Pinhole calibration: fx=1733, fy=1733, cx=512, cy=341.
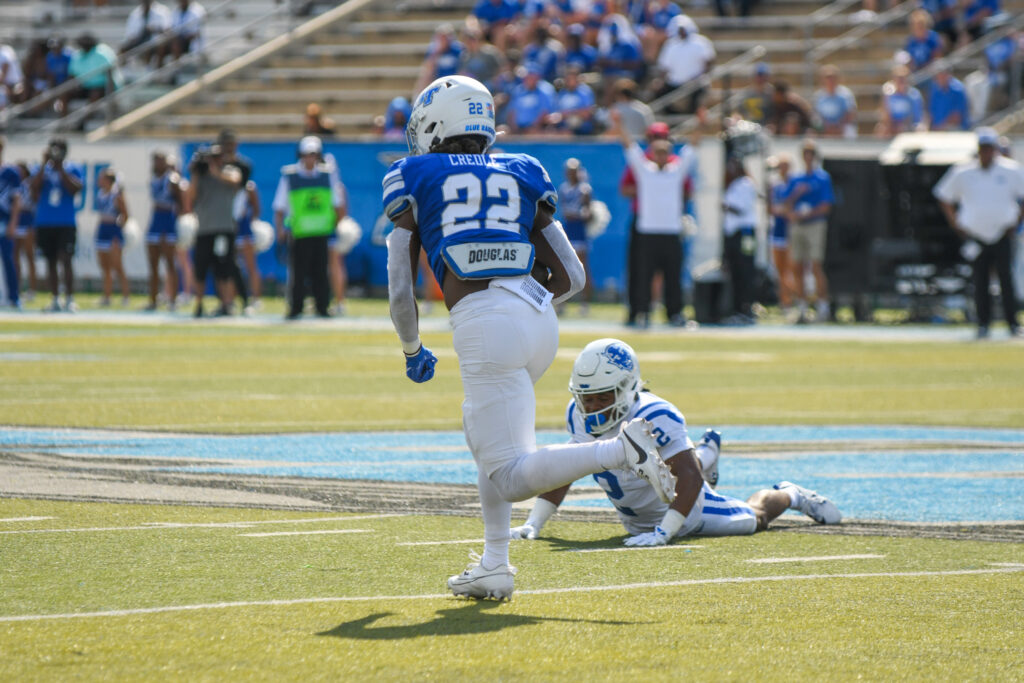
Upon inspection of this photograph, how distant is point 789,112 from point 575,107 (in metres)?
3.29

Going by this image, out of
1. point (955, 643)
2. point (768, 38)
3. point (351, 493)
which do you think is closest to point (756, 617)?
point (955, 643)

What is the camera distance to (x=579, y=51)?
27.6 metres

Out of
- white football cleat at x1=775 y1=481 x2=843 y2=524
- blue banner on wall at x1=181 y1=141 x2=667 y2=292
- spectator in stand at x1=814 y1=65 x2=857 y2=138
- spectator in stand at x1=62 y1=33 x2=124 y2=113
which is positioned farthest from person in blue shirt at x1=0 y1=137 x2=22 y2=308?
white football cleat at x1=775 y1=481 x2=843 y2=524

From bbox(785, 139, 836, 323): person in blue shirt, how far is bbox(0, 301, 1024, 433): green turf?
8.88 feet

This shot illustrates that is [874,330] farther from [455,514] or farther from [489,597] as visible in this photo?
[489,597]

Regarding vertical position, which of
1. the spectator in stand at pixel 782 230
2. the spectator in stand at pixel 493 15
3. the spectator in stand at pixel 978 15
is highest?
the spectator in stand at pixel 493 15

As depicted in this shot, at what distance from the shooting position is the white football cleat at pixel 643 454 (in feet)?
17.7

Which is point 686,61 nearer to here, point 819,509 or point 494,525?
point 819,509

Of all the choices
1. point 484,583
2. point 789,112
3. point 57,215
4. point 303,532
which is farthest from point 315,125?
point 484,583

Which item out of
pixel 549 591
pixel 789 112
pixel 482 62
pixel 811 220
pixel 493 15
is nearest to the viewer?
pixel 549 591

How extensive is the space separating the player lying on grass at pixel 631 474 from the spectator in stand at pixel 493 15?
22240 millimetres

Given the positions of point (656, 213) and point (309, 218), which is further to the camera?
point (309, 218)

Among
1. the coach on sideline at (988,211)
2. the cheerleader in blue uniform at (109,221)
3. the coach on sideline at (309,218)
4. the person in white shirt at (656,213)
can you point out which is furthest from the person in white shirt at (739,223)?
the cheerleader in blue uniform at (109,221)

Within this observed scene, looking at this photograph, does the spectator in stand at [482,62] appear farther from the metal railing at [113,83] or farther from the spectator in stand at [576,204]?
the metal railing at [113,83]
